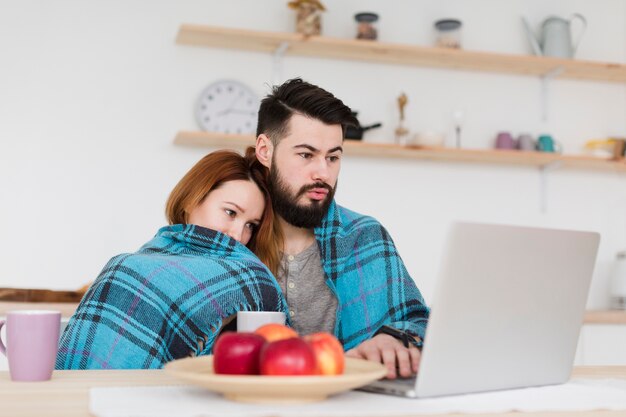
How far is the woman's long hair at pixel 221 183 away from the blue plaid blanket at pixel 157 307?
0.65 feet

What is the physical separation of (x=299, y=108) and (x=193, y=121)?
1.29 meters

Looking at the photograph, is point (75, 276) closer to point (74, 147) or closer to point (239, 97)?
point (74, 147)

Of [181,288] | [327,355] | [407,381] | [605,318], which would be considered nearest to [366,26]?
[605,318]

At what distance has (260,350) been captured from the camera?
2.97ft

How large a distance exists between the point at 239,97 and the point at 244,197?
1418 mm

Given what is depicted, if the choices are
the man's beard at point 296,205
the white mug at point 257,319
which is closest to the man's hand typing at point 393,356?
the white mug at point 257,319

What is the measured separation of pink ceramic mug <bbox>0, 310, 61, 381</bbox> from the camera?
1055 millimetres

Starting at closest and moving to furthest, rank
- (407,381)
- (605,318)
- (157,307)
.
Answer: (407,381) < (157,307) < (605,318)

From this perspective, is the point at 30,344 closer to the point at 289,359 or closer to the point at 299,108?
the point at 289,359

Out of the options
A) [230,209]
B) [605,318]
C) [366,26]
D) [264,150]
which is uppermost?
[366,26]

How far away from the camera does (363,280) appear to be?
1.98m

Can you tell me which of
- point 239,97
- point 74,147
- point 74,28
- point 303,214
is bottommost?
point 303,214

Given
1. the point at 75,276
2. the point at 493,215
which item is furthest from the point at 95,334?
the point at 493,215

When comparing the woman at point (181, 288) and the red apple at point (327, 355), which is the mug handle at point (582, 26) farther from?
the red apple at point (327, 355)
